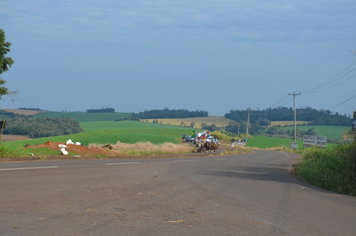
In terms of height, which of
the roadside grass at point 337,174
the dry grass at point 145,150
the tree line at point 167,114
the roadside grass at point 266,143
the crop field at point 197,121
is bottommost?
the roadside grass at point 266,143

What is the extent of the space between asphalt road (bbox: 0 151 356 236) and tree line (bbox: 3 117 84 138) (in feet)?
228

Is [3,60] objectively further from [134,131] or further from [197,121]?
[197,121]

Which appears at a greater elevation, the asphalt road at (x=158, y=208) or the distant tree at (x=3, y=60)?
the distant tree at (x=3, y=60)

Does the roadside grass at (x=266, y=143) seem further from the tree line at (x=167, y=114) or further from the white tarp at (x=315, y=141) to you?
the tree line at (x=167, y=114)

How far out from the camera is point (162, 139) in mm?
71312

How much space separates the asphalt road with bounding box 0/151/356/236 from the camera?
5812mm

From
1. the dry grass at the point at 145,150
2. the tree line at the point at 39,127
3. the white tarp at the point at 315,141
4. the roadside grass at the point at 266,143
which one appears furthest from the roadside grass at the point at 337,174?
the roadside grass at the point at 266,143

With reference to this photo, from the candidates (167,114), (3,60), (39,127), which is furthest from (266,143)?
(3,60)

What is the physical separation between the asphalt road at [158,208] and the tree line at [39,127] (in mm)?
69552

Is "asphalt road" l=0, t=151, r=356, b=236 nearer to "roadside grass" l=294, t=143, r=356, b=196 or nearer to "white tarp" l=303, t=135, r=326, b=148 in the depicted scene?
"roadside grass" l=294, t=143, r=356, b=196

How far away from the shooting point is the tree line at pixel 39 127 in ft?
248

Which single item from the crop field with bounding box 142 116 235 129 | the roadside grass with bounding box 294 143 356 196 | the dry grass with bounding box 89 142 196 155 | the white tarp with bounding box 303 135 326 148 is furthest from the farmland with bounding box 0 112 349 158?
the roadside grass with bounding box 294 143 356 196

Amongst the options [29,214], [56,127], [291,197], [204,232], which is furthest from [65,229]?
[56,127]

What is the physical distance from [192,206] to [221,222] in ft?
4.37
